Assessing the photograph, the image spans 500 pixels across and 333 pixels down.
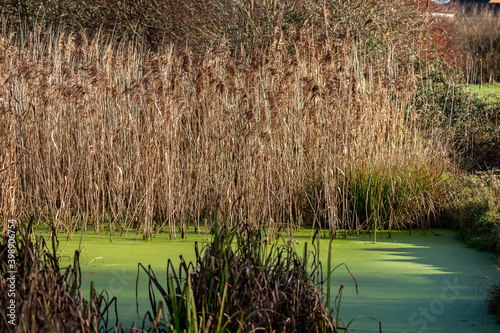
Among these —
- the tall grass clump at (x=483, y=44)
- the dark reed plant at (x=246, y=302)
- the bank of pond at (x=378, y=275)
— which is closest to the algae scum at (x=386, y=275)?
the bank of pond at (x=378, y=275)

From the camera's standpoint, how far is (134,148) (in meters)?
4.57

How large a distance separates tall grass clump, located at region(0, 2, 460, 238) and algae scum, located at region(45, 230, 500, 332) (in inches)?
9.9

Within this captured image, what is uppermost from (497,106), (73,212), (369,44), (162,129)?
(369,44)

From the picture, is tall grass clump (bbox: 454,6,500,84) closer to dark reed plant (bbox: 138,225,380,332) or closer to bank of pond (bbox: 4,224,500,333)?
bank of pond (bbox: 4,224,500,333)

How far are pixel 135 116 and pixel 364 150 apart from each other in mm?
1902

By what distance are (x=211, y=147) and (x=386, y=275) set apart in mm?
1781

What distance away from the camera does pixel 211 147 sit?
4.69 meters

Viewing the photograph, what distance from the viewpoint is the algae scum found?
280 cm

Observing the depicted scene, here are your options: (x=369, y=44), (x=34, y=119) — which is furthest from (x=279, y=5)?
(x=34, y=119)

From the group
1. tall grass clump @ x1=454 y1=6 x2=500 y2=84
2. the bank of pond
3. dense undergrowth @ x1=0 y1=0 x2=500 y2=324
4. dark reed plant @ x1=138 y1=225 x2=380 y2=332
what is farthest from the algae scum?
tall grass clump @ x1=454 y1=6 x2=500 y2=84

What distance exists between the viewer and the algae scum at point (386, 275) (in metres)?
2.80

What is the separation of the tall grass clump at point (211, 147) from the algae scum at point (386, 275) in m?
0.25

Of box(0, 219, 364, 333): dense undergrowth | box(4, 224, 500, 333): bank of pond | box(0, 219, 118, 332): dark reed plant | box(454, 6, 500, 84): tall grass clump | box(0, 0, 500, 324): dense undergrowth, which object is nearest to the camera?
box(0, 219, 118, 332): dark reed plant

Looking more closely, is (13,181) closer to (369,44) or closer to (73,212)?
(73,212)
